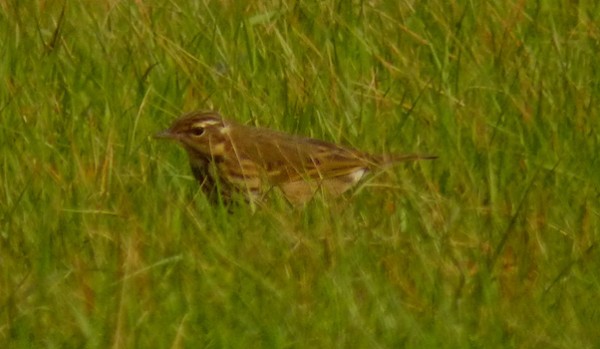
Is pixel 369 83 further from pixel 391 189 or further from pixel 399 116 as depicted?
pixel 391 189

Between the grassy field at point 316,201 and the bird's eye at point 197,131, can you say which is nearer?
the grassy field at point 316,201

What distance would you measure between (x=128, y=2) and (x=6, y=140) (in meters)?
1.90

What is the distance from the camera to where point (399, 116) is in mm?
8414

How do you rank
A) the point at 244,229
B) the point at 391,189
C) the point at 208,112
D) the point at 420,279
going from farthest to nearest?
the point at 208,112 < the point at 391,189 < the point at 244,229 < the point at 420,279

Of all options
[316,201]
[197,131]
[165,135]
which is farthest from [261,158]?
[316,201]

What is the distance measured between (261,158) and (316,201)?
0.82 meters

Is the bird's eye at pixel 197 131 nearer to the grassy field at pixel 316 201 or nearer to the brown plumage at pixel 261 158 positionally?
the brown plumage at pixel 261 158

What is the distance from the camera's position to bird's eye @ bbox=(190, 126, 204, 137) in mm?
7898

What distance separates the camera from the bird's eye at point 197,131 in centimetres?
790

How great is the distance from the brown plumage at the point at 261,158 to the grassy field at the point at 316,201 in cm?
14

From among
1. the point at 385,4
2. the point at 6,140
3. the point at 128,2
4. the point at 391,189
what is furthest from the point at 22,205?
the point at 385,4

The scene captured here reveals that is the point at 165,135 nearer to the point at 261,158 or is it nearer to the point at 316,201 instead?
the point at 261,158

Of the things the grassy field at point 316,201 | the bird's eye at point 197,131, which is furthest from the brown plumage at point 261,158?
the grassy field at point 316,201

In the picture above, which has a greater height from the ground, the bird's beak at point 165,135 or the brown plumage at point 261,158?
the bird's beak at point 165,135
